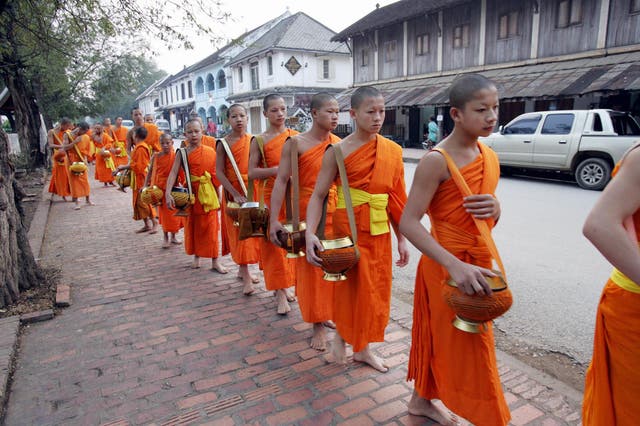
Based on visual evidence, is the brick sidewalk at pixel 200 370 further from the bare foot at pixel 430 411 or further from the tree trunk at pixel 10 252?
the tree trunk at pixel 10 252

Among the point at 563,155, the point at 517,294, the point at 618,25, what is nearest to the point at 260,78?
the point at 618,25

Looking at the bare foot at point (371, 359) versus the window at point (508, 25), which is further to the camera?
the window at point (508, 25)

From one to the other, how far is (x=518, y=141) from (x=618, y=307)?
11165 mm

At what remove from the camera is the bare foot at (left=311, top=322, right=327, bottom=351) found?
343 cm

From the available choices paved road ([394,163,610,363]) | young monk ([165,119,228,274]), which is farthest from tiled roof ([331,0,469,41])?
young monk ([165,119,228,274])

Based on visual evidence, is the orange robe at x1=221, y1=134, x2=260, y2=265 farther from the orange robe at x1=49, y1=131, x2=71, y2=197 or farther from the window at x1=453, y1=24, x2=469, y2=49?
the window at x1=453, y1=24, x2=469, y2=49

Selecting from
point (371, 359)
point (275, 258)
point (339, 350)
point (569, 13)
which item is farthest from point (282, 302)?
point (569, 13)

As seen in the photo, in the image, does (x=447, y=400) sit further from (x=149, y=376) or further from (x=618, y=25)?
(x=618, y=25)

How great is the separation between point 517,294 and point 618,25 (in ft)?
45.6

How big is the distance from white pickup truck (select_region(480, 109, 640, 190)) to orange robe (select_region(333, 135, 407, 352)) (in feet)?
29.2

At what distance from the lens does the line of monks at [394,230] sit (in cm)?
199

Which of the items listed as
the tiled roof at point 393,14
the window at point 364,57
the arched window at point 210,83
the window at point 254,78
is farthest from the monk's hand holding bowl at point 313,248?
the arched window at point 210,83

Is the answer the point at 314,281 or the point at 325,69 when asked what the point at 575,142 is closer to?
the point at 314,281

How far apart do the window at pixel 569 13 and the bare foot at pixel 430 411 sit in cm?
1663
